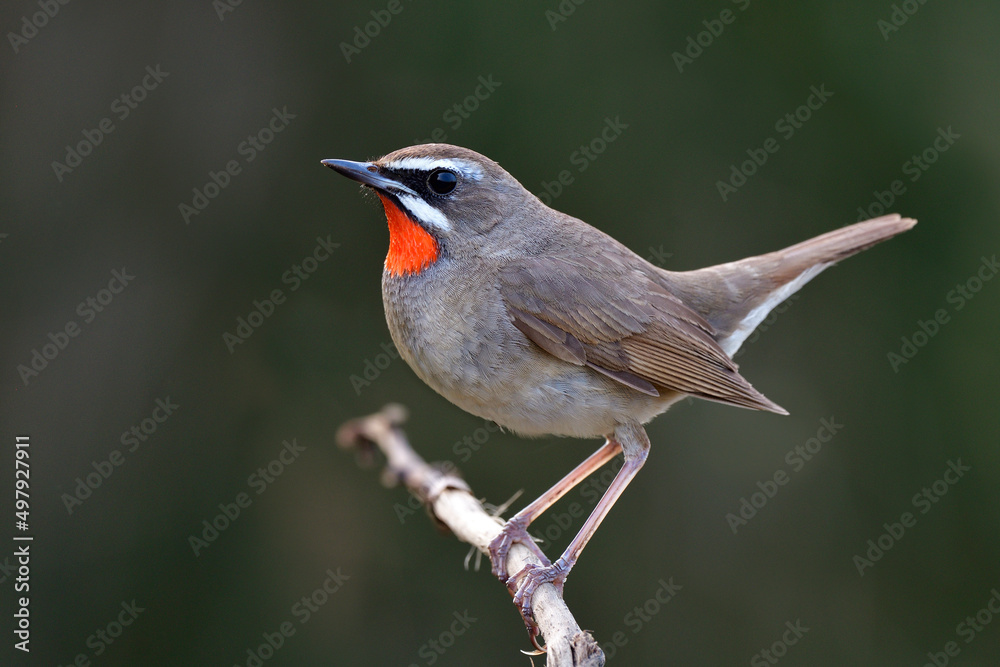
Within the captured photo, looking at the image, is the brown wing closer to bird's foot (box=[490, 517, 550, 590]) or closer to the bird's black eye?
the bird's black eye

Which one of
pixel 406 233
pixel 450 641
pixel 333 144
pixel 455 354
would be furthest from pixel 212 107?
pixel 450 641

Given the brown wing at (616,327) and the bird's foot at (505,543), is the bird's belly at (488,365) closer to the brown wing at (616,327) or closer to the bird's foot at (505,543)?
the brown wing at (616,327)

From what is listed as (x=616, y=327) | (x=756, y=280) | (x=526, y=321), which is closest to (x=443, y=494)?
(x=526, y=321)

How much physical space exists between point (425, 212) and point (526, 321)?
2.64ft

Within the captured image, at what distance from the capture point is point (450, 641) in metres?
8.14

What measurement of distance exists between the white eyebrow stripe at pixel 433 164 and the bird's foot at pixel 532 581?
2.14 m

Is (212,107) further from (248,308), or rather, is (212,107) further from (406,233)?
(406,233)

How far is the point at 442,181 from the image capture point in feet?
16.8

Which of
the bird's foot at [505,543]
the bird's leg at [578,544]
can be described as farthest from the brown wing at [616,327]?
the bird's foot at [505,543]

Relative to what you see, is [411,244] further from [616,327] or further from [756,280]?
[756,280]

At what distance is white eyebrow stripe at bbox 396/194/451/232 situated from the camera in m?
5.10

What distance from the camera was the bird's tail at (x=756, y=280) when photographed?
20.3 ft

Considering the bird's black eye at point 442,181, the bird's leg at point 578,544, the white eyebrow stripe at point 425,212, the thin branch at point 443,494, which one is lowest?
the thin branch at point 443,494

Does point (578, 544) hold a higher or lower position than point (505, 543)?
higher
